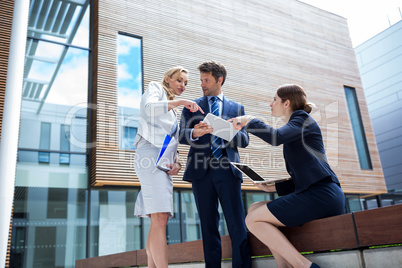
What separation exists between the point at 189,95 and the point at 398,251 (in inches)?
284

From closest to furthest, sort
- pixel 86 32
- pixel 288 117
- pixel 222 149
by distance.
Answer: pixel 288 117
pixel 222 149
pixel 86 32

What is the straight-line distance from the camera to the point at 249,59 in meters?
9.92

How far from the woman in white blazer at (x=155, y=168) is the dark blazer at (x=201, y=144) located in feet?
0.35

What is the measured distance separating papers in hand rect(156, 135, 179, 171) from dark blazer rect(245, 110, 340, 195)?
2.39 feet

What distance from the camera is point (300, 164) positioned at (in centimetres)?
219

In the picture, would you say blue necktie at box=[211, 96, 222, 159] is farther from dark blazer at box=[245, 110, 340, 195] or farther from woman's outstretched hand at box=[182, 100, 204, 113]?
dark blazer at box=[245, 110, 340, 195]

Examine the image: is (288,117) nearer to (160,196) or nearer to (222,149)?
(222,149)

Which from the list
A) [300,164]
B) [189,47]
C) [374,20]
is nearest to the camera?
[300,164]

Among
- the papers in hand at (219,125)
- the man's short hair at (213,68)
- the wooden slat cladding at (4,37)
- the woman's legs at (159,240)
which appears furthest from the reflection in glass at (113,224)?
the papers in hand at (219,125)

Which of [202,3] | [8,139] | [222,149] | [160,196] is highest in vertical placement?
[202,3]

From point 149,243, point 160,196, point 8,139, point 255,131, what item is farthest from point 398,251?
point 8,139

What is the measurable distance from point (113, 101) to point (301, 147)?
236 inches

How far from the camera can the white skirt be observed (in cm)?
259

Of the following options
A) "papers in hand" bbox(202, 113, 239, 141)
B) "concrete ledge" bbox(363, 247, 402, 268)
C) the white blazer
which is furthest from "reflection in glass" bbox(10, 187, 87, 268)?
"concrete ledge" bbox(363, 247, 402, 268)
